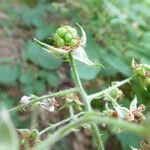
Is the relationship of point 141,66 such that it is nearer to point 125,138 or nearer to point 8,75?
point 125,138

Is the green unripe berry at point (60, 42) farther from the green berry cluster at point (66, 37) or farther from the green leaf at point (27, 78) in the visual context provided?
the green leaf at point (27, 78)

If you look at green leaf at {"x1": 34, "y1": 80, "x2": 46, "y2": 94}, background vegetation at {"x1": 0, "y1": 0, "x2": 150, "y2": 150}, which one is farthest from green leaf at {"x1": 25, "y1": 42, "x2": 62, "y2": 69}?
green leaf at {"x1": 34, "y1": 80, "x2": 46, "y2": 94}

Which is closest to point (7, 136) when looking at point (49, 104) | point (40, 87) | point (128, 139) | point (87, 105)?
point (87, 105)

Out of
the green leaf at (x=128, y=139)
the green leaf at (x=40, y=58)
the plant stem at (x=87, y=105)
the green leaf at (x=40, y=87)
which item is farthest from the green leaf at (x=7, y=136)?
the green leaf at (x=40, y=58)

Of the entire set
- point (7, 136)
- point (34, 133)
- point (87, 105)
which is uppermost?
point (7, 136)

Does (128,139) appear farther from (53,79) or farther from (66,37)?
(66,37)

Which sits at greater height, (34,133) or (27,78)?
(34,133)
